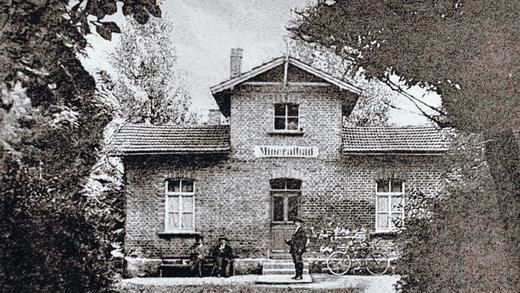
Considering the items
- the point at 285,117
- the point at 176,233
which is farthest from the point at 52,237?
the point at 285,117

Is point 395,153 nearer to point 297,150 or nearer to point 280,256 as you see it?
point 297,150

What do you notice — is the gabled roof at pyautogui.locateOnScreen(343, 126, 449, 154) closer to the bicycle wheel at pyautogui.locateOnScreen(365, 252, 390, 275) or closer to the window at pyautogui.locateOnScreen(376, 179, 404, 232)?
the window at pyautogui.locateOnScreen(376, 179, 404, 232)

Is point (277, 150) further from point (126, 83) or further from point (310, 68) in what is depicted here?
point (126, 83)

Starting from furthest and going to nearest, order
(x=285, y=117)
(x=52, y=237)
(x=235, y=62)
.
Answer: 1. (x=235, y=62)
2. (x=285, y=117)
3. (x=52, y=237)

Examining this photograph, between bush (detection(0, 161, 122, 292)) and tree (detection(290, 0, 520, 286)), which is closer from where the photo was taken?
bush (detection(0, 161, 122, 292))

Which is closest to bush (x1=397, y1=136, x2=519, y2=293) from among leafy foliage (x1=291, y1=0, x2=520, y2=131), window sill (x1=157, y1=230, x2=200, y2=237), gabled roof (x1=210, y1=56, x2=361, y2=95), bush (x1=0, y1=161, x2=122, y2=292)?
leafy foliage (x1=291, y1=0, x2=520, y2=131)

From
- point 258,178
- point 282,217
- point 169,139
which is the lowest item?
point 282,217
